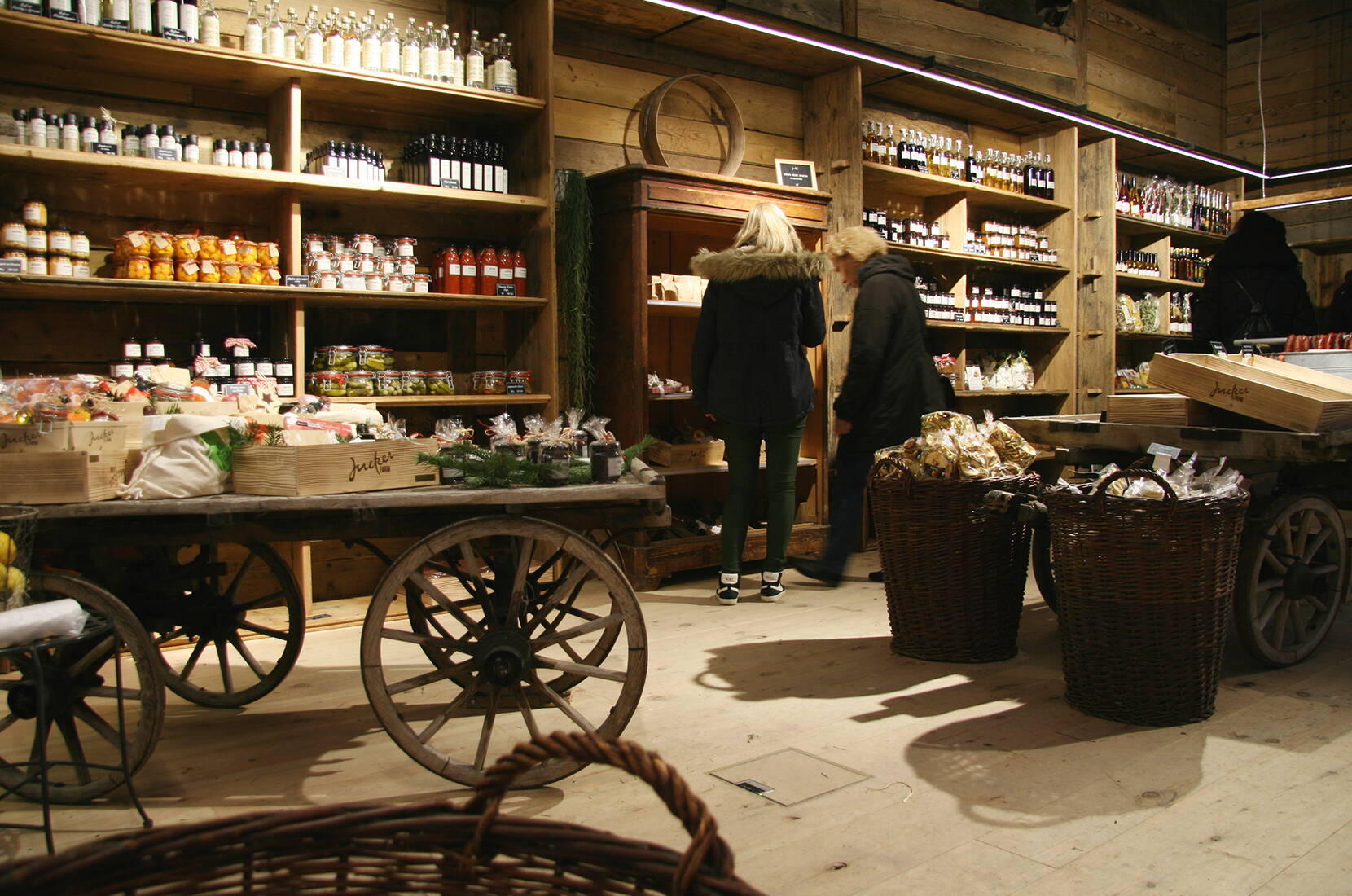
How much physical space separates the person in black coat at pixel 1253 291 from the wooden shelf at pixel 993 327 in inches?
33.7

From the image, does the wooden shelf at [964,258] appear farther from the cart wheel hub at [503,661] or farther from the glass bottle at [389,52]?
the cart wheel hub at [503,661]

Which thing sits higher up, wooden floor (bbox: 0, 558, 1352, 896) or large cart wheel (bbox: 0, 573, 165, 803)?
large cart wheel (bbox: 0, 573, 165, 803)

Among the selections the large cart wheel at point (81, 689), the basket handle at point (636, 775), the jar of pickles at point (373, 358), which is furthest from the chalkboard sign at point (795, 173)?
the basket handle at point (636, 775)

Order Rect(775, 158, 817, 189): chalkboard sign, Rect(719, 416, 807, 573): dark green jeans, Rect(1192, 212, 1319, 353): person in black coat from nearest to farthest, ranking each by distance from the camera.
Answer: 1. Rect(719, 416, 807, 573): dark green jeans
2. Rect(775, 158, 817, 189): chalkboard sign
3. Rect(1192, 212, 1319, 353): person in black coat

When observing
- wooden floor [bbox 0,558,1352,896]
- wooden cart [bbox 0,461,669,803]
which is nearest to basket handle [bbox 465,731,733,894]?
wooden floor [bbox 0,558,1352,896]

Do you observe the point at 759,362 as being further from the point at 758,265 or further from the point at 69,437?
the point at 69,437

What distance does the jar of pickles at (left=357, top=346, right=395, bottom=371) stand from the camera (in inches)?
167

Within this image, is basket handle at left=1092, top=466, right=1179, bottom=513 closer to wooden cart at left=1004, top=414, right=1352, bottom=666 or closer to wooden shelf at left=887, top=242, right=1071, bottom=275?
wooden cart at left=1004, top=414, right=1352, bottom=666

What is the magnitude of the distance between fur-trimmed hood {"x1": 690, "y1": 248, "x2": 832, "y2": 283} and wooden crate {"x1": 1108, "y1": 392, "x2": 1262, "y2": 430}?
138 cm

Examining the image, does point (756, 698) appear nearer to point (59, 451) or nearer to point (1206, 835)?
point (1206, 835)

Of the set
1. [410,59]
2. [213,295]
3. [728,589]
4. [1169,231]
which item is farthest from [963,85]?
[213,295]

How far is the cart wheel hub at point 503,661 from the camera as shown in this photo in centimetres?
237

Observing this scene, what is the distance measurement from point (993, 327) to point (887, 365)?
2206 millimetres

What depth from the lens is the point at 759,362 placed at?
424cm
